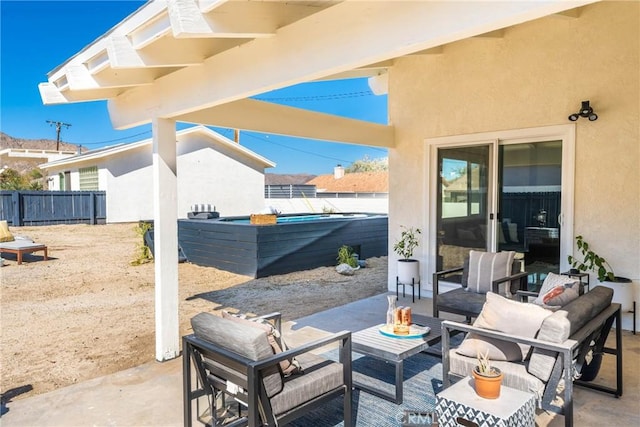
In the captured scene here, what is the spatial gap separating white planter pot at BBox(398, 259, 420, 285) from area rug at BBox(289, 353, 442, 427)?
2.23 metres

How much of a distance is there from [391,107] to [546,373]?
481 cm

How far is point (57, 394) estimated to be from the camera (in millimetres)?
3123

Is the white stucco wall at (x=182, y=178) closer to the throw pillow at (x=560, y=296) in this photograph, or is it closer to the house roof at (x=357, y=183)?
the house roof at (x=357, y=183)

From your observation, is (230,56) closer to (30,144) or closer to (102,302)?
(102,302)

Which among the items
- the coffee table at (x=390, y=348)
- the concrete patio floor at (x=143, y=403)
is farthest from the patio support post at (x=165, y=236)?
the coffee table at (x=390, y=348)

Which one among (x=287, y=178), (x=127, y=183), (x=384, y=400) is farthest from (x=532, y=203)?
(x=287, y=178)

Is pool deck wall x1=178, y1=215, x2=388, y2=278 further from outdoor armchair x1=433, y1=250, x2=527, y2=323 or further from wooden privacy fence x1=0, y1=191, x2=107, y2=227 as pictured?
wooden privacy fence x1=0, y1=191, x2=107, y2=227

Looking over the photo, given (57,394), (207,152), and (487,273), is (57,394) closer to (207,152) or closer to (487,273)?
(487,273)

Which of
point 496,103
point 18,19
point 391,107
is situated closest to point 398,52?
point 496,103

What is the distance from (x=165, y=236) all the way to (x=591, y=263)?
4454 millimetres

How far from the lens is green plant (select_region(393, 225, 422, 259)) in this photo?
620 cm

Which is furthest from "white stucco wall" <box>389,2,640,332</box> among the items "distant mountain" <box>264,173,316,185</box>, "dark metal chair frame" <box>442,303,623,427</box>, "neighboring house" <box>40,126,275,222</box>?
"distant mountain" <box>264,173,316,185</box>

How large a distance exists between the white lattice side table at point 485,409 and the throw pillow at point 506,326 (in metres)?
0.39

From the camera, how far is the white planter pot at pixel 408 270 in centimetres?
593
